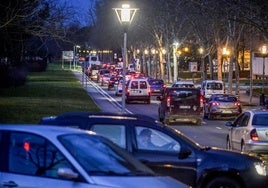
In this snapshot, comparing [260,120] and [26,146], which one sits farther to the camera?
[260,120]

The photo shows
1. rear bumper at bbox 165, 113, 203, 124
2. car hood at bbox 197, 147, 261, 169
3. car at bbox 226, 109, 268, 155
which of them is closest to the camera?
car hood at bbox 197, 147, 261, 169

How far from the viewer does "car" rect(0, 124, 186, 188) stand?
307 inches

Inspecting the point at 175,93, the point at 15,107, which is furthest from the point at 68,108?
the point at 175,93

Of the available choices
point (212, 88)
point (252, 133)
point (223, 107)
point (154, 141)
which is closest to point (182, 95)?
point (223, 107)

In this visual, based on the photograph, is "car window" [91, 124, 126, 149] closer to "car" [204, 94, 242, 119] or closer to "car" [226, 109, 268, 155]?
"car" [226, 109, 268, 155]

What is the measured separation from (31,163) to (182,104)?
A: 27.6m

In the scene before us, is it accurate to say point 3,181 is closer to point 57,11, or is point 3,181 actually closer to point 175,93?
point 57,11

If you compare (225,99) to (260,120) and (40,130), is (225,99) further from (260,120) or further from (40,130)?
(40,130)

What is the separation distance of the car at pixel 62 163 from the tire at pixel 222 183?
375cm

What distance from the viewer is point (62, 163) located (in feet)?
26.0

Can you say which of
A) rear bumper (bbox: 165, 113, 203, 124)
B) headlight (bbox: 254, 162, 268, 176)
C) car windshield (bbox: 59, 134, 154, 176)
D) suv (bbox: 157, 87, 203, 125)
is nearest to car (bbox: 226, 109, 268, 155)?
headlight (bbox: 254, 162, 268, 176)

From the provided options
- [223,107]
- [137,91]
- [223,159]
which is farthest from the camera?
[137,91]

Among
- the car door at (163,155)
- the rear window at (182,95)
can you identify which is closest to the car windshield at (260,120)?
the car door at (163,155)

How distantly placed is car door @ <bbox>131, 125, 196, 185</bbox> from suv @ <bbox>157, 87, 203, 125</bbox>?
23.6m
